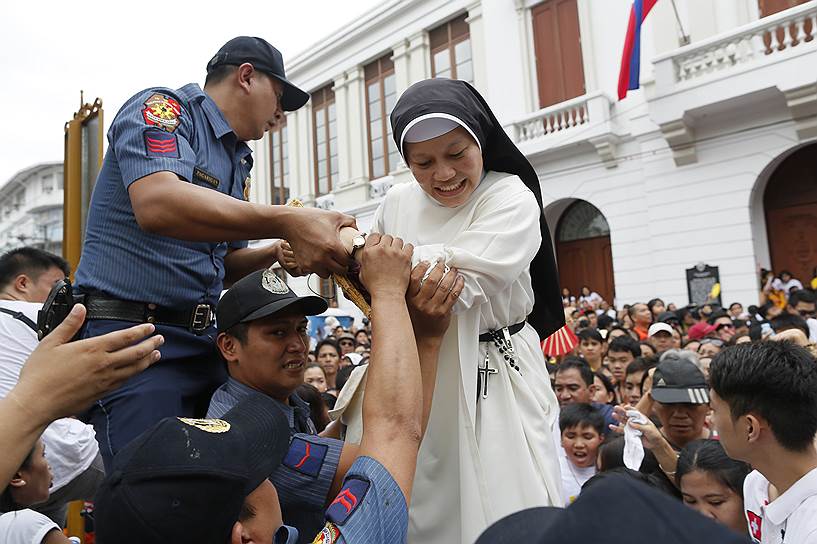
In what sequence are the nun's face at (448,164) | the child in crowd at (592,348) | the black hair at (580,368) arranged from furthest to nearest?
1. the child in crowd at (592,348)
2. the black hair at (580,368)
3. the nun's face at (448,164)

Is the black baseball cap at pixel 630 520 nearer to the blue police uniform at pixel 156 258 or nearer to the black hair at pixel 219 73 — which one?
the blue police uniform at pixel 156 258

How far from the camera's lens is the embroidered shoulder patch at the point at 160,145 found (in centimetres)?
174

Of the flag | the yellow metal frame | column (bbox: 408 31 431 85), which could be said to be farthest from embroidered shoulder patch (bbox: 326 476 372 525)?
column (bbox: 408 31 431 85)

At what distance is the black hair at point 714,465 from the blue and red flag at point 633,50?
9.75m

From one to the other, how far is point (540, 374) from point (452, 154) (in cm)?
70

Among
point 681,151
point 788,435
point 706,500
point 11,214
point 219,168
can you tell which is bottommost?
point 706,500

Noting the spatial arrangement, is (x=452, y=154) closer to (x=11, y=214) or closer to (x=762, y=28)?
(x=762, y=28)

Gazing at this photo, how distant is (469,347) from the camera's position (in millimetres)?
1729

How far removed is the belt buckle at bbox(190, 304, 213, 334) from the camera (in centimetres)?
200

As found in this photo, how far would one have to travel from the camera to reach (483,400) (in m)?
1.77

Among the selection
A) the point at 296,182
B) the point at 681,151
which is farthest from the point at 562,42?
the point at 296,182

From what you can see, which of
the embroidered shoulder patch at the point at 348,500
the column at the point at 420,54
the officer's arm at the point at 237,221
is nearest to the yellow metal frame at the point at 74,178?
the officer's arm at the point at 237,221

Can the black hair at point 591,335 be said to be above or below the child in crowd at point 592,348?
above

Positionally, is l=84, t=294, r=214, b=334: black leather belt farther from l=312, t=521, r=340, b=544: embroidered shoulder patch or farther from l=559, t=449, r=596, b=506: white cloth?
l=559, t=449, r=596, b=506: white cloth
